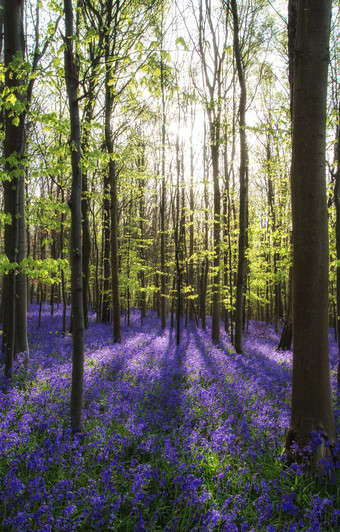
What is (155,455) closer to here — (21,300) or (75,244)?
(75,244)

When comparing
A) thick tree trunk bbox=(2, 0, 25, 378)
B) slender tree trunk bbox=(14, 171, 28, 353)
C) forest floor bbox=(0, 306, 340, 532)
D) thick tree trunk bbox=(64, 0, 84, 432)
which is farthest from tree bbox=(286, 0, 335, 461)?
slender tree trunk bbox=(14, 171, 28, 353)

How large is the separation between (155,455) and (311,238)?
3231mm

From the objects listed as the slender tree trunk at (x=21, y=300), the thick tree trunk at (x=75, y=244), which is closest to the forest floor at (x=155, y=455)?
the thick tree trunk at (x=75, y=244)

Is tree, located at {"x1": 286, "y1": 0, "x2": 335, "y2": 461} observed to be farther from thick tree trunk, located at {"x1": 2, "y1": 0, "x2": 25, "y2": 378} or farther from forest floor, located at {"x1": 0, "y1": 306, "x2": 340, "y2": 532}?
thick tree trunk, located at {"x1": 2, "y1": 0, "x2": 25, "y2": 378}

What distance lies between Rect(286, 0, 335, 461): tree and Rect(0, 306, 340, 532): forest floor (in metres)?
0.65

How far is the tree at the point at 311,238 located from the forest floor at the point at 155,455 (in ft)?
2.14

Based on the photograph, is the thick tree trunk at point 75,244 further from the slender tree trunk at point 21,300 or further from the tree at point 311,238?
the slender tree trunk at point 21,300

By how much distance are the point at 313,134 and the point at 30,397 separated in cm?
540

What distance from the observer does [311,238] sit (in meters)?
3.65

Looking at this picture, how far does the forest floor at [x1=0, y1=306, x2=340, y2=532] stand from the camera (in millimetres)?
2600

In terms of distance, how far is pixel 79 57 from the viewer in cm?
393

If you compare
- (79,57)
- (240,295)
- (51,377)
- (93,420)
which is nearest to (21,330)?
(51,377)

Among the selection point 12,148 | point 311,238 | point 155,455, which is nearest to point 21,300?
point 12,148

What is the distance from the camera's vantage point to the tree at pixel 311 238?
3568 mm
